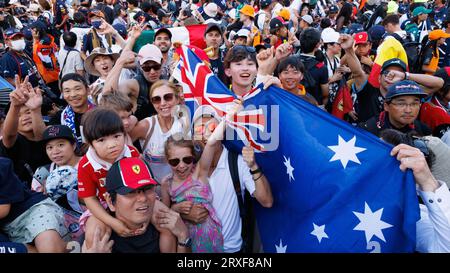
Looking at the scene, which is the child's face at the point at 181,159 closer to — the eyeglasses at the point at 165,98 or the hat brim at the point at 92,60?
the eyeglasses at the point at 165,98

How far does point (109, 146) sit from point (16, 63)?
4.47 meters

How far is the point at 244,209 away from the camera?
3371 mm

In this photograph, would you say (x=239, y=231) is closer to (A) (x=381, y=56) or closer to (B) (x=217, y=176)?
(B) (x=217, y=176)

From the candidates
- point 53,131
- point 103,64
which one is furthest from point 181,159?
point 103,64

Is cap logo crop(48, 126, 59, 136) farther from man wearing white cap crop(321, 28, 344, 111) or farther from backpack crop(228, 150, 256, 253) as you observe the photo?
man wearing white cap crop(321, 28, 344, 111)

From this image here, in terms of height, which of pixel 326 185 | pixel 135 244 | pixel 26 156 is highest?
pixel 326 185

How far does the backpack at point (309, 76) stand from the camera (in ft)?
18.1

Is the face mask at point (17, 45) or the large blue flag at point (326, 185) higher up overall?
the face mask at point (17, 45)

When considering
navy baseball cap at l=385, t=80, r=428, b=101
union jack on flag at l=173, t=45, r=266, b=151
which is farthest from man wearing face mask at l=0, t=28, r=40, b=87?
navy baseball cap at l=385, t=80, r=428, b=101

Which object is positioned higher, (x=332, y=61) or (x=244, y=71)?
(x=244, y=71)

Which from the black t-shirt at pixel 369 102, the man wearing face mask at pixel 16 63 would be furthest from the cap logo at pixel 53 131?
the black t-shirt at pixel 369 102

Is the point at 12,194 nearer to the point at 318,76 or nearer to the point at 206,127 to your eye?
the point at 206,127

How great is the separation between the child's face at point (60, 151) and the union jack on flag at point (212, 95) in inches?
42.7

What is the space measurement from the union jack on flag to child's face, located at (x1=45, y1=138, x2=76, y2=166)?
1086 mm
